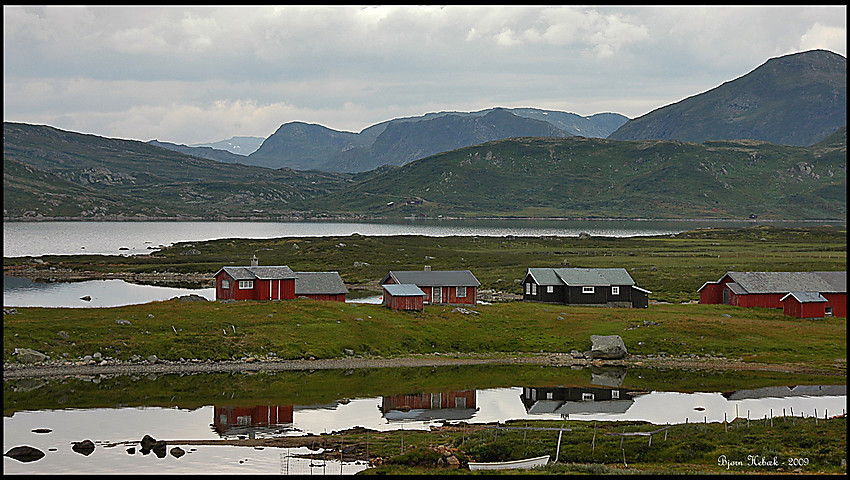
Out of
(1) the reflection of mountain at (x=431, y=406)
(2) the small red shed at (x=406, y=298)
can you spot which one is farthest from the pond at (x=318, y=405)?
(2) the small red shed at (x=406, y=298)

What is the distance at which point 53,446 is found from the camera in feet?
136

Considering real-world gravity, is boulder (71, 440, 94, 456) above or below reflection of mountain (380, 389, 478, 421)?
above

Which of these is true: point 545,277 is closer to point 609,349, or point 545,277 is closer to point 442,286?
point 442,286

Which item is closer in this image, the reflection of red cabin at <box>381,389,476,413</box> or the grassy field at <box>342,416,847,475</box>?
the grassy field at <box>342,416,847,475</box>

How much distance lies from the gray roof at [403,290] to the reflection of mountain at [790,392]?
106 feet

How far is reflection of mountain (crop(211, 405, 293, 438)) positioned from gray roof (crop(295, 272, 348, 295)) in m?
33.1

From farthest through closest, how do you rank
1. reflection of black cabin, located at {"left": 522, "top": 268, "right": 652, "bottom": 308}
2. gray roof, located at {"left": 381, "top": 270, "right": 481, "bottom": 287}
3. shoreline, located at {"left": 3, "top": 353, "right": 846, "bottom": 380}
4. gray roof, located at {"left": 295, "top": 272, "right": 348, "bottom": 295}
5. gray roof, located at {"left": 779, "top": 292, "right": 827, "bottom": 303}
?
reflection of black cabin, located at {"left": 522, "top": 268, "right": 652, "bottom": 308}
gray roof, located at {"left": 381, "top": 270, "right": 481, "bottom": 287}
gray roof, located at {"left": 295, "top": 272, "right": 348, "bottom": 295}
gray roof, located at {"left": 779, "top": 292, "right": 827, "bottom": 303}
shoreline, located at {"left": 3, "top": 353, "right": 846, "bottom": 380}

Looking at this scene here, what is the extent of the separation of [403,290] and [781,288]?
42.4 metres

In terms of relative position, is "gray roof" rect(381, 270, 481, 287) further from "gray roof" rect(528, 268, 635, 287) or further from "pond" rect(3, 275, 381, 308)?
"pond" rect(3, 275, 381, 308)

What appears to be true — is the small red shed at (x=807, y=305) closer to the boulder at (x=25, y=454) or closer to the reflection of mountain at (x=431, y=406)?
the reflection of mountain at (x=431, y=406)

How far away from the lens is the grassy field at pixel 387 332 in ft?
213

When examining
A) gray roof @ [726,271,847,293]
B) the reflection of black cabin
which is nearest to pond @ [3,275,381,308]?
the reflection of black cabin

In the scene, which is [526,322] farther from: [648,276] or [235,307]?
[648,276]

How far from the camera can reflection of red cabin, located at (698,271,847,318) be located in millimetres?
84938
